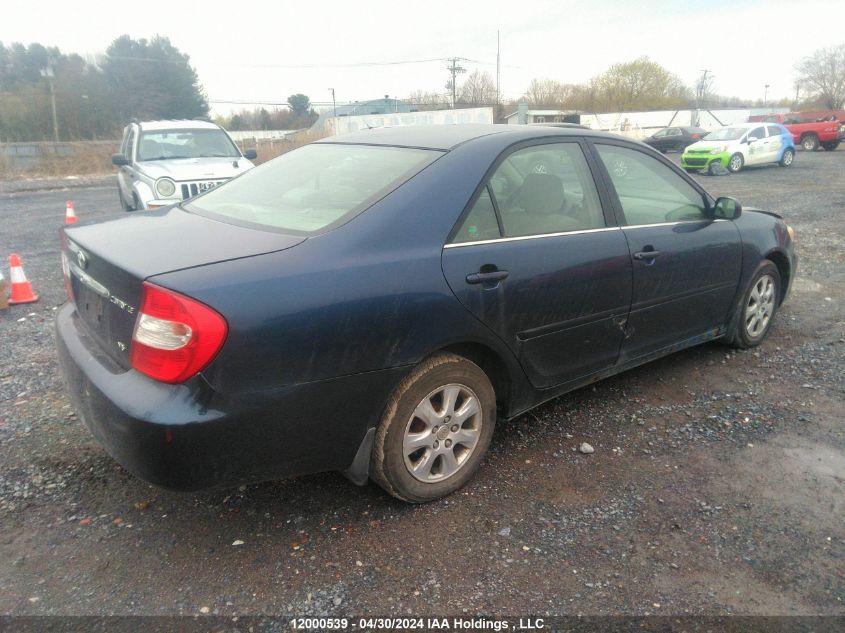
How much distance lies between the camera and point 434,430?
2.67m

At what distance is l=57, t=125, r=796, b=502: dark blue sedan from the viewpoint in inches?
82.0

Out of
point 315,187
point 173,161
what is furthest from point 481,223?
point 173,161

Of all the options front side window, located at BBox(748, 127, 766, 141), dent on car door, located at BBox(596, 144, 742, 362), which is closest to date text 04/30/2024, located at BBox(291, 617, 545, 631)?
dent on car door, located at BBox(596, 144, 742, 362)

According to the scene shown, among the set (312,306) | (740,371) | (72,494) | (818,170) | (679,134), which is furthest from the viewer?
(679,134)

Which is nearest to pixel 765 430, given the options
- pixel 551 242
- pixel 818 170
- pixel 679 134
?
pixel 551 242

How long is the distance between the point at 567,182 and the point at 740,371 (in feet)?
6.67

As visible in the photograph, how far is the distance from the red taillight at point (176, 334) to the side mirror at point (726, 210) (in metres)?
3.23

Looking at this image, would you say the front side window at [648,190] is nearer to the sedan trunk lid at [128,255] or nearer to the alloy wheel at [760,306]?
the alloy wheel at [760,306]

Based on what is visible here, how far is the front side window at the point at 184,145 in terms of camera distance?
31.4ft

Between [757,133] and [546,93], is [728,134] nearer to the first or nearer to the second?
[757,133]

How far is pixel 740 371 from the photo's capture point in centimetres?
420

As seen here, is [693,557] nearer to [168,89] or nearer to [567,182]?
[567,182]

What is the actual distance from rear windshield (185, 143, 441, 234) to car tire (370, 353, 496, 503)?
757 millimetres

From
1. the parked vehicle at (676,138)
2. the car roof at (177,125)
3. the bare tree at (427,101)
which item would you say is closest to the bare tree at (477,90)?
the bare tree at (427,101)
